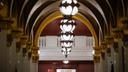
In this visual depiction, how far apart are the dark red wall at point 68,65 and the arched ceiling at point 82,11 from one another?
785 centimetres

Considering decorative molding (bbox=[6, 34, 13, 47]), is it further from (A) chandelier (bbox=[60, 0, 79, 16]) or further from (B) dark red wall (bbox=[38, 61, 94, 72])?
(B) dark red wall (bbox=[38, 61, 94, 72])

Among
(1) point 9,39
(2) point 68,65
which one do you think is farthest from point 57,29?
(1) point 9,39

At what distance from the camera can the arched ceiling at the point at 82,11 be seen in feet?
68.7

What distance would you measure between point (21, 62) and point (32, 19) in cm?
538

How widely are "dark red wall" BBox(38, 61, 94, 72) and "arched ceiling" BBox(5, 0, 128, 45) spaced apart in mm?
7850

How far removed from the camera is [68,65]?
3903 centimetres

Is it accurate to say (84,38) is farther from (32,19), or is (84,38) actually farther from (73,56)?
(32,19)

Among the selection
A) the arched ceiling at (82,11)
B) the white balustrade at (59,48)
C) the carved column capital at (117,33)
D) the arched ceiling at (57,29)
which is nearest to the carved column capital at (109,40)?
the arched ceiling at (82,11)

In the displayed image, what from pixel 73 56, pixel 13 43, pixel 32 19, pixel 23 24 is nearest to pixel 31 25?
pixel 32 19

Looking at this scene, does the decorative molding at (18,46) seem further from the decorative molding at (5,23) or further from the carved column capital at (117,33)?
the decorative molding at (5,23)

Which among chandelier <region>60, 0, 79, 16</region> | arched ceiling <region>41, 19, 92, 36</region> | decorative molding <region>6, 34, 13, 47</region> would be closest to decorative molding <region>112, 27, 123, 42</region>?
chandelier <region>60, 0, 79, 16</region>

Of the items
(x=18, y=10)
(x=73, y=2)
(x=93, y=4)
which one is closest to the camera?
(x=73, y=2)

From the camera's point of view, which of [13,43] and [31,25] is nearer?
[13,43]

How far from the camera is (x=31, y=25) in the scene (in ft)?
91.4
